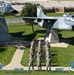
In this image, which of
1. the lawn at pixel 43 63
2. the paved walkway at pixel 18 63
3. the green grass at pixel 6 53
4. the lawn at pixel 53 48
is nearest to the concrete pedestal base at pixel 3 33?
the lawn at pixel 43 63

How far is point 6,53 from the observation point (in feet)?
124

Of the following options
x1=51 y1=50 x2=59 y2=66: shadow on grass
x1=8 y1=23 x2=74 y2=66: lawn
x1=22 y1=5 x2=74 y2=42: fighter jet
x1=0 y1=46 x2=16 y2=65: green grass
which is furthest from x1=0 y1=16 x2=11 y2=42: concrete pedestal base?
x1=51 y1=50 x2=59 y2=66: shadow on grass

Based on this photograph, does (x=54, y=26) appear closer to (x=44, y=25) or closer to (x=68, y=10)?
(x=44, y=25)

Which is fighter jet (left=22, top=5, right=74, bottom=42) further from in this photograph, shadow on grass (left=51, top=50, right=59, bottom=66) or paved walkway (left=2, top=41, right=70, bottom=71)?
paved walkway (left=2, top=41, right=70, bottom=71)

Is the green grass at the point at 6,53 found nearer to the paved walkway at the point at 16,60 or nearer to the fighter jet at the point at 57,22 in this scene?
the paved walkway at the point at 16,60

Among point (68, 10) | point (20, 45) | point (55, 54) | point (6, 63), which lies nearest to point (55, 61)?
point (55, 54)

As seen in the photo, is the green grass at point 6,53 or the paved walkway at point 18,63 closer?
the paved walkway at point 18,63

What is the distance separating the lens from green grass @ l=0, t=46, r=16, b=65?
35.3 meters

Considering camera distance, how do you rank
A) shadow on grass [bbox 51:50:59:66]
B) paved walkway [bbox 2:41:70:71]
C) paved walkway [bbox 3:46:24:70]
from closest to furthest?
1. paved walkway [bbox 2:41:70:71]
2. paved walkway [bbox 3:46:24:70]
3. shadow on grass [bbox 51:50:59:66]

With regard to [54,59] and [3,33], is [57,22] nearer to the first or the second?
[3,33]

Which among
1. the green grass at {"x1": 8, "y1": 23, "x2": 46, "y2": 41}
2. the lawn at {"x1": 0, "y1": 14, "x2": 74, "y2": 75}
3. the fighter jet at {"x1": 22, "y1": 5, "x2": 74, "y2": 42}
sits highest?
the fighter jet at {"x1": 22, "y1": 5, "x2": 74, "y2": 42}

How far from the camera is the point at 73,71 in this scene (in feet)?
95.2

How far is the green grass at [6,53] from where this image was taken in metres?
35.3

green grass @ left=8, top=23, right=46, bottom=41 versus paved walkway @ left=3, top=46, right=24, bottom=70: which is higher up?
paved walkway @ left=3, top=46, right=24, bottom=70
